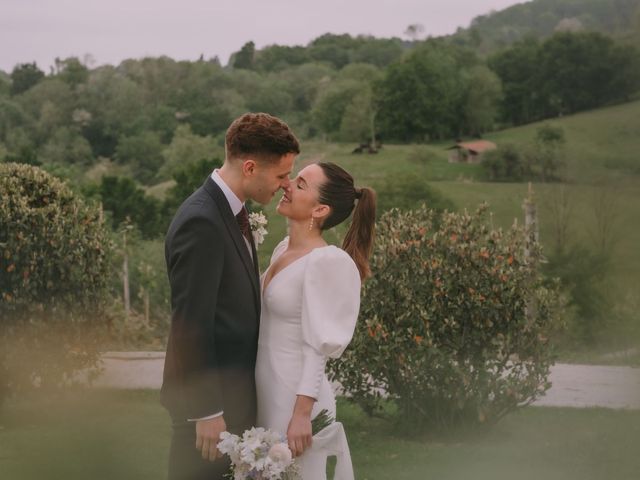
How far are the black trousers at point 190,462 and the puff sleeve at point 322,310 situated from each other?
0.39 meters

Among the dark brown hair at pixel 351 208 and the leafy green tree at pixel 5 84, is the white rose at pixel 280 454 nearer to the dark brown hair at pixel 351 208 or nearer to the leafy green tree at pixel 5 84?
the dark brown hair at pixel 351 208

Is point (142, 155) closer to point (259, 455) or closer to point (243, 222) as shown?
point (243, 222)

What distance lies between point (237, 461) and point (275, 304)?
0.56 meters

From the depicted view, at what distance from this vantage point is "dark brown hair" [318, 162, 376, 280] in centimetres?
330

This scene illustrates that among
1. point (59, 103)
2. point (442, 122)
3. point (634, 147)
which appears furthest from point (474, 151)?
point (634, 147)

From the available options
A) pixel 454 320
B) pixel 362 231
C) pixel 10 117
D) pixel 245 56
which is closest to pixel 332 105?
pixel 10 117

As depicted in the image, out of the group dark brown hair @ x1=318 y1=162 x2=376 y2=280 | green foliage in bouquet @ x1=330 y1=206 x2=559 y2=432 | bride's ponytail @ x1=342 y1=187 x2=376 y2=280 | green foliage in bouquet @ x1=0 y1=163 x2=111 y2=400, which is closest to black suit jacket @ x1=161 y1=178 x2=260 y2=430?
dark brown hair @ x1=318 y1=162 x2=376 y2=280

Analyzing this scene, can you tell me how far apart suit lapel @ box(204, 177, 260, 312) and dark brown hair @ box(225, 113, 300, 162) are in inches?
5.9

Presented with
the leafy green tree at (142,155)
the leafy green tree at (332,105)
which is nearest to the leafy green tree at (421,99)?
the leafy green tree at (332,105)

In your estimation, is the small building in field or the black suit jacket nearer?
the black suit jacket

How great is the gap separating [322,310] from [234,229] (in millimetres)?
416

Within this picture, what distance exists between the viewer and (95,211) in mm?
8305

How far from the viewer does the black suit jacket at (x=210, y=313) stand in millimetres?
2930

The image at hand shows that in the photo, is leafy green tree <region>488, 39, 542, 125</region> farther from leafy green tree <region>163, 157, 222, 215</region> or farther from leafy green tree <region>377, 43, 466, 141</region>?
leafy green tree <region>163, 157, 222, 215</region>
